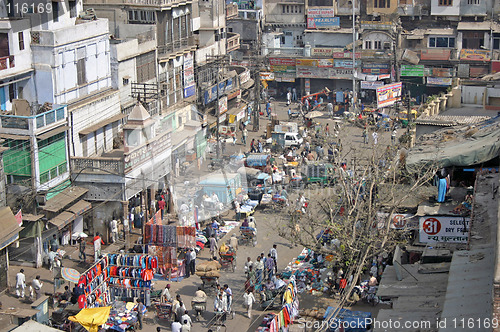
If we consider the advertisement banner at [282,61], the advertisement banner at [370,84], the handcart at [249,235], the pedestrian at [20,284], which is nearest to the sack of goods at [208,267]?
the handcart at [249,235]

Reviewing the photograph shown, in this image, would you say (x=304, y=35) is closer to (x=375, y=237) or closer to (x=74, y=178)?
(x=74, y=178)

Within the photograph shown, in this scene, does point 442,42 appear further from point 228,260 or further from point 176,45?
point 228,260

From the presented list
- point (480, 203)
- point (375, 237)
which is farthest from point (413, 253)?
point (480, 203)

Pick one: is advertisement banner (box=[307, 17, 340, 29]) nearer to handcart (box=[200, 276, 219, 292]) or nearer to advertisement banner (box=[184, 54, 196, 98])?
advertisement banner (box=[184, 54, 196, 98])

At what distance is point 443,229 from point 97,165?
44.8 feet

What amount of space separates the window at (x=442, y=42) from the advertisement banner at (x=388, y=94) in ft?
31.7

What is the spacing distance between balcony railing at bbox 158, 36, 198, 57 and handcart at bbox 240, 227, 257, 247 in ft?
46.5

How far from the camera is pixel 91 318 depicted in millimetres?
22438

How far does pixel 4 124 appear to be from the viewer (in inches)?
1138

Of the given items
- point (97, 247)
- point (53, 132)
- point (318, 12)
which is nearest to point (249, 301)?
point (97, 247)

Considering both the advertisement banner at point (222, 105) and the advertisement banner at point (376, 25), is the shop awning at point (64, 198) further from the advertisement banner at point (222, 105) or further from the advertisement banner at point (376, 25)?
the advertisement banner at point (376, 25)

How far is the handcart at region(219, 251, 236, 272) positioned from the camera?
29094 mm

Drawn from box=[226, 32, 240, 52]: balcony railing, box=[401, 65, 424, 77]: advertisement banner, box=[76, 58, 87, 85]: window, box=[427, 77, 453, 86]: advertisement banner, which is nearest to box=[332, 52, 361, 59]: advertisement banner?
box=[401, 65, 424, 77]: advertisement banner

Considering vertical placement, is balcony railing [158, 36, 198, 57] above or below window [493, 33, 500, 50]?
above
